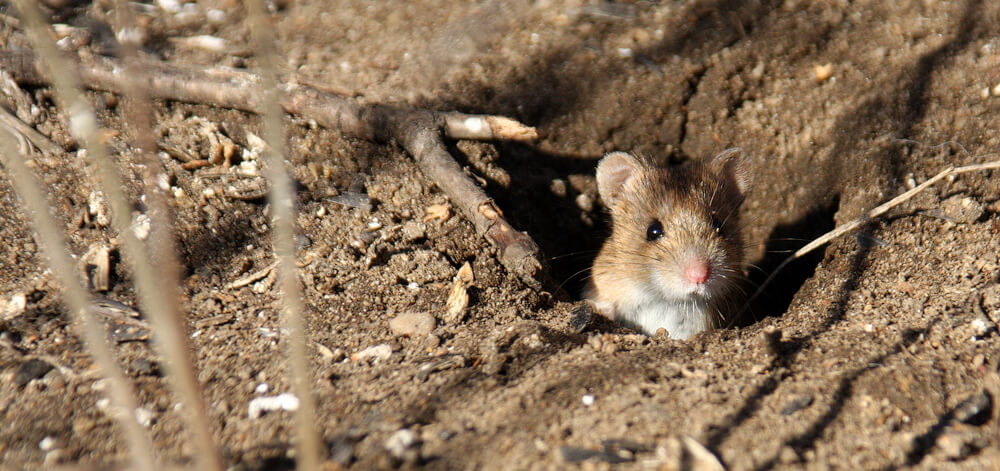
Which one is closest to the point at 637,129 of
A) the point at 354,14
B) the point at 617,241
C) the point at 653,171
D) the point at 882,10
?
the point at 653,171

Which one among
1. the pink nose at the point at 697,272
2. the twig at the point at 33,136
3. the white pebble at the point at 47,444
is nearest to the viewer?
the white pebble at the point at 47,444

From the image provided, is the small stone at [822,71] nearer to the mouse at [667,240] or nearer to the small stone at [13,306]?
the mouse at [667,240]

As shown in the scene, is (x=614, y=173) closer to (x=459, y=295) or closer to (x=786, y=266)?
(x=786, y=266)

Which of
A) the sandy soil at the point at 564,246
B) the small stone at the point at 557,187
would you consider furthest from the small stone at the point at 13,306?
the small stone at the point at 557,187

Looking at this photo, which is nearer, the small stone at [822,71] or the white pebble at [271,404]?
the white pebble at [271,404]

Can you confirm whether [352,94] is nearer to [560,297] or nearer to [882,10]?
[560,297]

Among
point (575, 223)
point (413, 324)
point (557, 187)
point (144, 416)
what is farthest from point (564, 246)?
point (144, 416)
